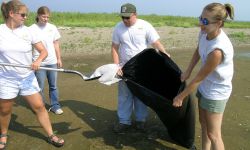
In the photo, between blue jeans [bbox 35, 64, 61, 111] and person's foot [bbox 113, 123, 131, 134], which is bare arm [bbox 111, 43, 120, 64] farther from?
blue jeans [bbox 35, 64, 61, 111]

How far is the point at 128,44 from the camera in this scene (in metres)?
5.08

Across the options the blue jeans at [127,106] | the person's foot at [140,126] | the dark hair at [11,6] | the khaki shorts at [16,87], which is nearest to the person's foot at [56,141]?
the khaki shorts at [16,87]

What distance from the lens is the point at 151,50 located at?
16.4 ft

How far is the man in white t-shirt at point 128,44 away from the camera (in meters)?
4.96

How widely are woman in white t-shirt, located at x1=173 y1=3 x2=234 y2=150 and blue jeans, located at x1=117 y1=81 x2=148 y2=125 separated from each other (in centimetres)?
136

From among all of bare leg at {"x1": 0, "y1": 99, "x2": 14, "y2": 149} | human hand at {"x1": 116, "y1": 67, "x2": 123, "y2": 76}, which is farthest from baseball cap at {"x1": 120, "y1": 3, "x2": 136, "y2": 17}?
bare leg at {"x1": 0, "y1": 99, "x2": 14, "y2": 149}

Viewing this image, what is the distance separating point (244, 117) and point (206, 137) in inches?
84.4

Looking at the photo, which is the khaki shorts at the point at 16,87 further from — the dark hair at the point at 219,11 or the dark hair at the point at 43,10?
the dark hair at the point at 219,11

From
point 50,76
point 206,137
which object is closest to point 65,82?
point 50,76

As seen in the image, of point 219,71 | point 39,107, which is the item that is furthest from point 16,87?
point 219,71

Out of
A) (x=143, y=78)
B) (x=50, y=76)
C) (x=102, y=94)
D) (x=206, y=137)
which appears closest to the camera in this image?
(x=206, y=137)

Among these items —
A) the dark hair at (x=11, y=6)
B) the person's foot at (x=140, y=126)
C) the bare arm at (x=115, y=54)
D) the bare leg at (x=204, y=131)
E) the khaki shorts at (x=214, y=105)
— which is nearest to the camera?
the khaki shorts at (x=214, y=105)

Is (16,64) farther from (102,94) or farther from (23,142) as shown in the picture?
(102,94)

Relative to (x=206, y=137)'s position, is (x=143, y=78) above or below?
above
